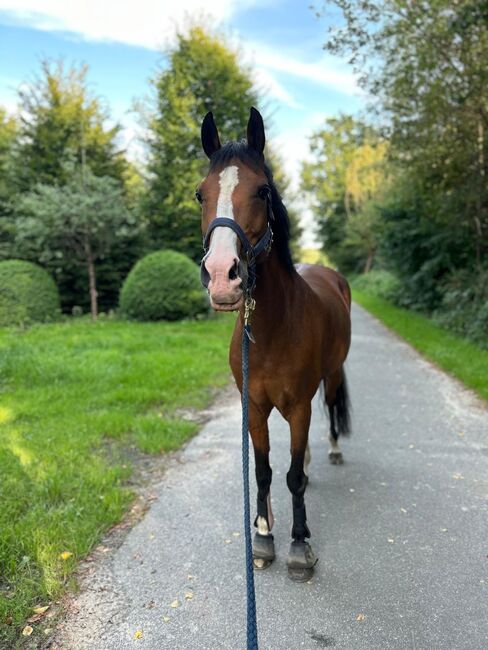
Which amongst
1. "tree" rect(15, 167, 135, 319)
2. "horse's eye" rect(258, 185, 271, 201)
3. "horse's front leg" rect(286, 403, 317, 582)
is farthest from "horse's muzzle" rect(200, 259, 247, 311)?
"tree" rect(15, 167, 135, 319)

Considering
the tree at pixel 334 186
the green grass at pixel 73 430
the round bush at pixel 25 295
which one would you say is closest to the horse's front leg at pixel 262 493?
the green grass at pixel 73 430

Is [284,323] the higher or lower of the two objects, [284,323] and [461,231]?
the lower

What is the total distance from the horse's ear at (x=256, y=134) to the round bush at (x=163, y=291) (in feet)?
32.4

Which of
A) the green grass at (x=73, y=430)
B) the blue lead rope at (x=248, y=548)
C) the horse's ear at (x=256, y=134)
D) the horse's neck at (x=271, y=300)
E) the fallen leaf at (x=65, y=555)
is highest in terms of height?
the horse's ear at (x=256, y=134)

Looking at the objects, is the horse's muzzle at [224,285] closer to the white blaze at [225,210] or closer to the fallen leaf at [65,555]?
the white blaze at [225,210]

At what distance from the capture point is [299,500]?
2.85m

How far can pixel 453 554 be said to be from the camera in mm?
2836

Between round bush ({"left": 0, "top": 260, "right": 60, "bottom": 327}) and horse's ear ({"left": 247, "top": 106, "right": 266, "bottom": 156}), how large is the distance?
10.1 m

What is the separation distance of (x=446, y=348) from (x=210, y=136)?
7.70 meters

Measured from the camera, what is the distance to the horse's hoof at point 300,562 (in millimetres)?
2682

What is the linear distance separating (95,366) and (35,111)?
35.9 feet

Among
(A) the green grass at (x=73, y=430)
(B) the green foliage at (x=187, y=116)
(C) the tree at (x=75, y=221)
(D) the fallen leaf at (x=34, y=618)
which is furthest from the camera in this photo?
(B) the green foliage at (x=187, y=116)

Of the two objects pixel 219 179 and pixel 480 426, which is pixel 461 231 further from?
pixel 219 179

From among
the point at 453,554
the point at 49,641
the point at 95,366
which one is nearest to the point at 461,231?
the point at 95,366
